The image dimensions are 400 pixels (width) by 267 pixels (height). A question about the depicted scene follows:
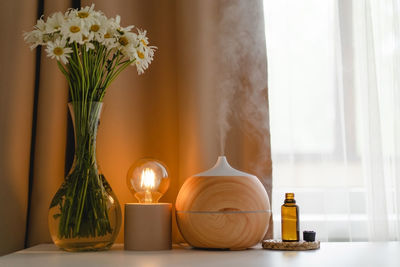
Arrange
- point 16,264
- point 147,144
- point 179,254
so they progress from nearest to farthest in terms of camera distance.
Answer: point 16,264 → point 179,254 → point 147,144

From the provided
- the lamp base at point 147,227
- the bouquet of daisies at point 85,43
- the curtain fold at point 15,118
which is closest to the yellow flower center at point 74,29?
the bouquet of daisies at point 85,43

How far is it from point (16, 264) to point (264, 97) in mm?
697

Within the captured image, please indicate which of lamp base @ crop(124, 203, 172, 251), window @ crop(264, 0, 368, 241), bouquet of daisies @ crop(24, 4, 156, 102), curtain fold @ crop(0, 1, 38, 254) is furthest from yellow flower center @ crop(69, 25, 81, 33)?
window @ crop(264, 0, 368, 241)

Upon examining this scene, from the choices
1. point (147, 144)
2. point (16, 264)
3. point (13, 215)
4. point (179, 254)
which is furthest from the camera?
point (147, 144)

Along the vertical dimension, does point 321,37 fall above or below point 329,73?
above

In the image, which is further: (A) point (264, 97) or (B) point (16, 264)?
(A) point (264, 97)

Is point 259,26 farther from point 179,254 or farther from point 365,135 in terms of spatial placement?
point 179,254

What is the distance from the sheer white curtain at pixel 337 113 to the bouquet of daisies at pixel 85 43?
438 mm

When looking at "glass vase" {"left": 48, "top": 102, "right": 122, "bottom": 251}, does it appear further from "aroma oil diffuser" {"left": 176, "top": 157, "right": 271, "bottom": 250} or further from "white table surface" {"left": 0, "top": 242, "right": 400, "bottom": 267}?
"aroma oil diffuser" {"left": 176, "top": 157, "right": 271, "bottom": 250}

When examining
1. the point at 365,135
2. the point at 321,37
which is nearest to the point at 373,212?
the point at 365,135

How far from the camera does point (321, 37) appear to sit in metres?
1.27

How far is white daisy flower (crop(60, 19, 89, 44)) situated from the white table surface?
438mm

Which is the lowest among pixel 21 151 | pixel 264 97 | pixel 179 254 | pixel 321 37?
pixel 179 254

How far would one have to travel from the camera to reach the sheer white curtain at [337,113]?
1.20 meters
